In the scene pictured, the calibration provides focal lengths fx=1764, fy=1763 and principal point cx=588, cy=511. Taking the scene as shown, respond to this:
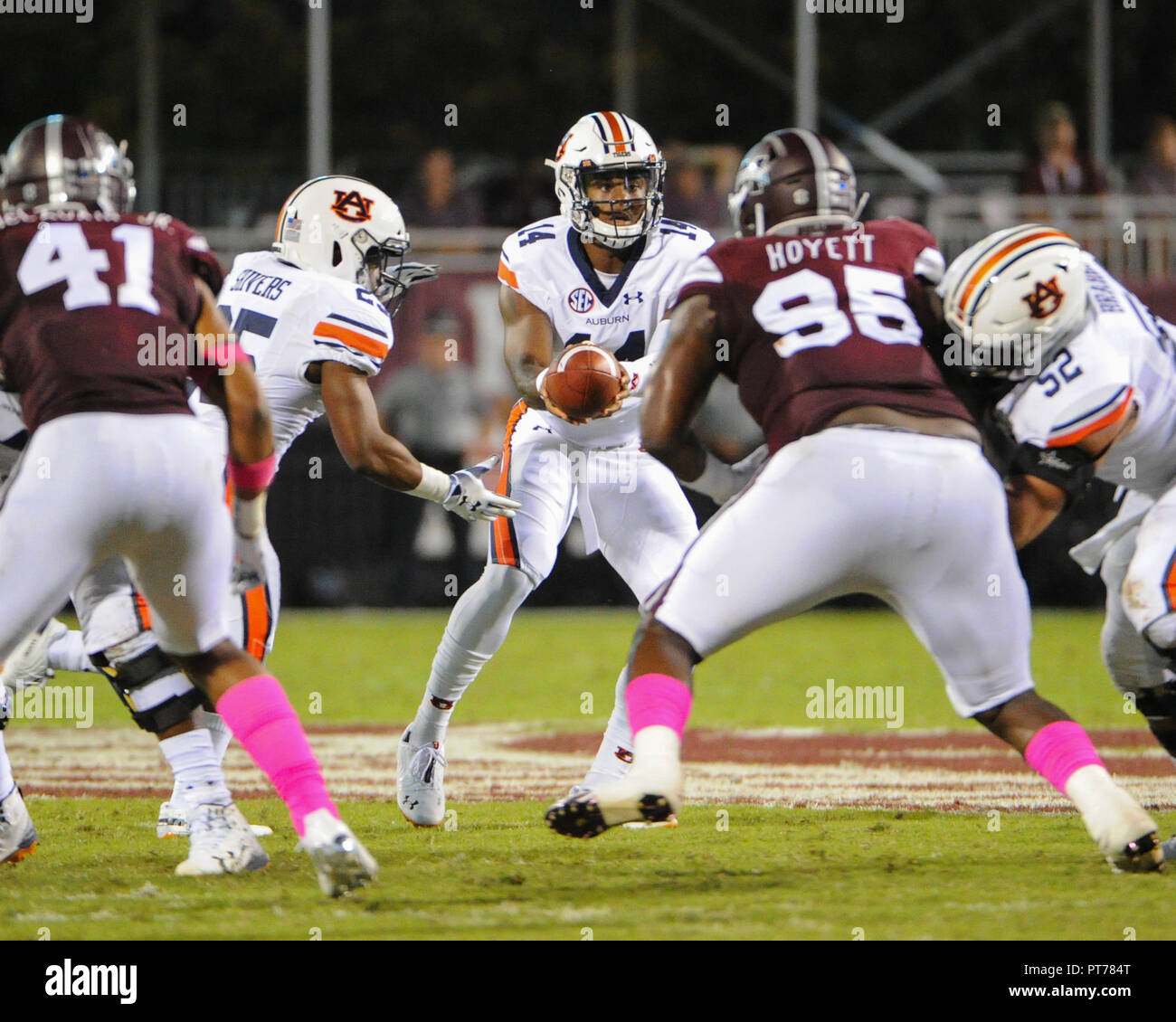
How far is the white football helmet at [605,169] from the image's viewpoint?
5500mm

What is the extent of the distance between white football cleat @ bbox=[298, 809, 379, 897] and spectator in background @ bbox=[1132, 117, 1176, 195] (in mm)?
10539

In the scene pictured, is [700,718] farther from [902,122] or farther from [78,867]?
[902,122]

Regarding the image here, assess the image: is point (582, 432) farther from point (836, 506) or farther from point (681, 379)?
point (836, 506)

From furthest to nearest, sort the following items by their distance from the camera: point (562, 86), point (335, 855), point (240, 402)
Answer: point (562, 86) → point (240, 402) → point (335, 855)

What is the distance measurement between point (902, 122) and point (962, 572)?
60.4 feet

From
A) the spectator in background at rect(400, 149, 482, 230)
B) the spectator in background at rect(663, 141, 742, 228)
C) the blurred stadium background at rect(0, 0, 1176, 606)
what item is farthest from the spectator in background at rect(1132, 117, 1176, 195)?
the spectator in background at rect(400, 149, 482, 230)

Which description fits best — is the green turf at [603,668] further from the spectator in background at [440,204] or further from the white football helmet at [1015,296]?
the white football helmet at [1015,296]

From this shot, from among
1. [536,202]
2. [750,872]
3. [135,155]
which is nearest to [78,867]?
[750,872]

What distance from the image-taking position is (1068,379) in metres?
4.12

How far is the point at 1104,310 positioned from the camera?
169 inches

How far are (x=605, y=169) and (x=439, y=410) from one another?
6.68m

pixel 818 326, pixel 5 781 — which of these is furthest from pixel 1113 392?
pixel 5 781

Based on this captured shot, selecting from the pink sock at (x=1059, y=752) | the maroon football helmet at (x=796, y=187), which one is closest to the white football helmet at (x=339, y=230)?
the maroon football helmet at (x=796, y=187)

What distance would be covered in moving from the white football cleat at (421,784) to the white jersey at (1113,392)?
2.07m
